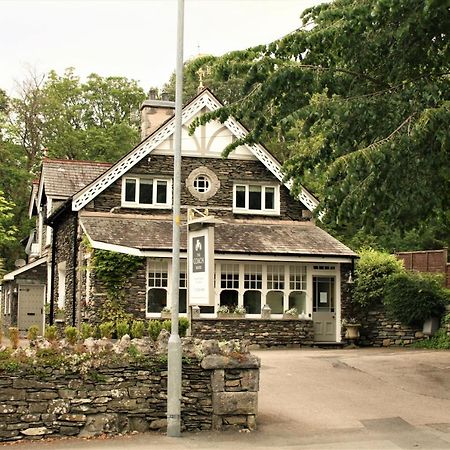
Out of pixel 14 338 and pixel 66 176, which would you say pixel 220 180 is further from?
pixel 14 338

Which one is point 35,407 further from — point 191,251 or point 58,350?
point 191,251

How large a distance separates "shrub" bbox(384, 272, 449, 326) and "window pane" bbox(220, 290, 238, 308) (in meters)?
4.70

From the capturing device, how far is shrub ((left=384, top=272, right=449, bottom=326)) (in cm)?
2375

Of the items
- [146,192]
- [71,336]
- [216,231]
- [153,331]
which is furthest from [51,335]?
[146,192]

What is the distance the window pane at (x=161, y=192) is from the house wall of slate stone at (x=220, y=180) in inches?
13.1

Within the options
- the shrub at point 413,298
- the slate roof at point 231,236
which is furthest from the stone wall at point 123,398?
the shrub at point 413,298

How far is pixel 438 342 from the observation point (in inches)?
917

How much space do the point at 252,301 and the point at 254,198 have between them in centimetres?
380

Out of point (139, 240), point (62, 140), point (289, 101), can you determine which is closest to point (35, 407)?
point (289, 101)

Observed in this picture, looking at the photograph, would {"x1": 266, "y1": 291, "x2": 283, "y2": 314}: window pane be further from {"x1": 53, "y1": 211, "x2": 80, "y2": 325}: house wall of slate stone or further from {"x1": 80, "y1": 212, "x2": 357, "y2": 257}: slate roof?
{"x1": 53, "y1": 211, "x2": 80, "y2": 325}: house wall of slate stone

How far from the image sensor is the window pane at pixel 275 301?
83.6 feet

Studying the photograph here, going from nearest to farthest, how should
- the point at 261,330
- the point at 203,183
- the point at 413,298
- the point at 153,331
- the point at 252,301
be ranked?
1. the point at 153,331
2. the point at 413,298
3. the point at 261,330
4. the point at 252,301
5. the point at 203,183

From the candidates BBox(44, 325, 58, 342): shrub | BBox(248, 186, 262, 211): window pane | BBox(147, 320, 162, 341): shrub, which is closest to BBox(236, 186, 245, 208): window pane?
BBox(248, 186, 262, 211): window pane

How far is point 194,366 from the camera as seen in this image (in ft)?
39.9
